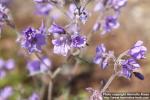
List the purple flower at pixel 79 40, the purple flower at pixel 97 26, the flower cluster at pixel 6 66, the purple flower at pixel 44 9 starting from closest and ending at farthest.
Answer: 1. the purple flower at pixel 79 40
2. the purple flower at pixel 97 26
3. the purple flower at pixel 44 9
4. the flower cluster at pixel 6 66

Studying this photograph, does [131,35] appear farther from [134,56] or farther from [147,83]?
[134,56]

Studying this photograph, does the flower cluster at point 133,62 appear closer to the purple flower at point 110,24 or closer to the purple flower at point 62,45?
the purple flower at point 62,45

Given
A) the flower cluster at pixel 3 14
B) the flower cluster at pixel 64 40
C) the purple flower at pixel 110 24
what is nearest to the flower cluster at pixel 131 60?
Answer: the flower cluster at pixel 64 40

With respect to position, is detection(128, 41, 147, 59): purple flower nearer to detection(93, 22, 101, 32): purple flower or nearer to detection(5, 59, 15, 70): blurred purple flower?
detection(93, 22, 101, 32): purple flower

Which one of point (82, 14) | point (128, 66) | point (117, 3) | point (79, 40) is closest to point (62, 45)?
point (79, 40)

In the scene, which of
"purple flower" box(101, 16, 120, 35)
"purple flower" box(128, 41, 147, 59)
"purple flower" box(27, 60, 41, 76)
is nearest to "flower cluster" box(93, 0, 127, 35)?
"purple flower" box(101, 16, 120, 35)

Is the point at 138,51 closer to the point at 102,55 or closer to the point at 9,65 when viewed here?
the point at 102,55
